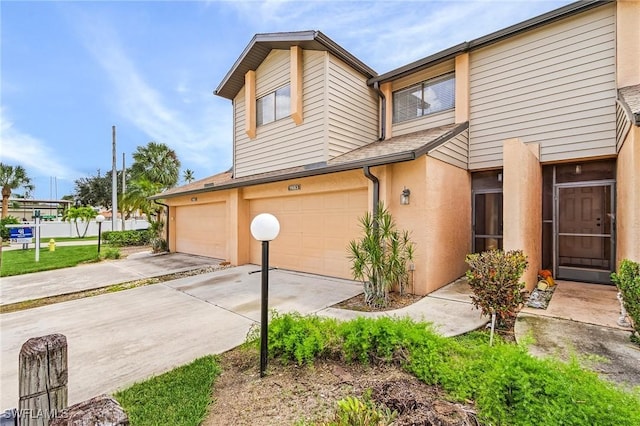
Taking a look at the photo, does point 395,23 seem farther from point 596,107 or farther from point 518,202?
point 518,202

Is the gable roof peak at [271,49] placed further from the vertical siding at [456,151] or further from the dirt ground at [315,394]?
the dirt ground at [315,394]

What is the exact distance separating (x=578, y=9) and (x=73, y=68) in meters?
18.0

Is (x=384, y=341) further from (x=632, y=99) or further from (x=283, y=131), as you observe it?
(x=283, y=131)

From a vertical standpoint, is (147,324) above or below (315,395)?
below

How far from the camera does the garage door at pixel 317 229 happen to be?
7.85 meters

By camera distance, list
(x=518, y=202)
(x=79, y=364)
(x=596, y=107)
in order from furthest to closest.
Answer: (x=596, y=107) → (x=518, y=202) → (x=79, y=364)

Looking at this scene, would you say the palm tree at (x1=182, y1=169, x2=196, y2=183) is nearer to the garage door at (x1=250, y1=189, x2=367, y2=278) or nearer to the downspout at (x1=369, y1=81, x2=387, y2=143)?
the garage door at (x1=250, y1=189, x2=367, y2=278)

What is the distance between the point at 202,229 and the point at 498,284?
12188 millimetres

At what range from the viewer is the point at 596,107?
6.46m

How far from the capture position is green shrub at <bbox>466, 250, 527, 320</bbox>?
4.30 meters

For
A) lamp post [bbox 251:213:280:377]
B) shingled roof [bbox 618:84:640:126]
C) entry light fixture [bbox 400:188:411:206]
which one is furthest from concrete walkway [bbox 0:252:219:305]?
shingled roof [bbox 618:84:640:126]

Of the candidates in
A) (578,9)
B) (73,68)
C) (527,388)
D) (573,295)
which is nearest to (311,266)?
(573,295)

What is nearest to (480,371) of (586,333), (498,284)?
(498,284)

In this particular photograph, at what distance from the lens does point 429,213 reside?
6.42 meters
